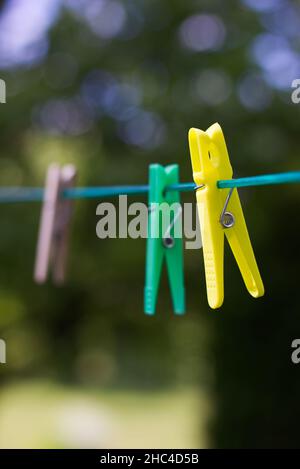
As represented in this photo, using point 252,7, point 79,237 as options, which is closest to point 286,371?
point 79,237

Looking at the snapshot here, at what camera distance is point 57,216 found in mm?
1787

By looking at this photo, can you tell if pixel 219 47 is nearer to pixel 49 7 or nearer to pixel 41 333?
pixel 49 7

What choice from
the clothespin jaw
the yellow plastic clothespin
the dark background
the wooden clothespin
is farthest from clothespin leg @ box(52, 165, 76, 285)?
the dark background

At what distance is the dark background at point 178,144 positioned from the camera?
3.62m

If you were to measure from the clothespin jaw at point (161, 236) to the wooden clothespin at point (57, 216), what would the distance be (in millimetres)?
424

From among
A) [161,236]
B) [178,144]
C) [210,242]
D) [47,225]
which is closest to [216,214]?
[210,242]

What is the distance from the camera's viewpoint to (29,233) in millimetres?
4531

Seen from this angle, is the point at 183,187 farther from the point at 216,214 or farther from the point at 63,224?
the point at 63,224

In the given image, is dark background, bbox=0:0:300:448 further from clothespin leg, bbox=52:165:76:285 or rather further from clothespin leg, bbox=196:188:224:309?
clothespin leg, bbox=196:188:224:309

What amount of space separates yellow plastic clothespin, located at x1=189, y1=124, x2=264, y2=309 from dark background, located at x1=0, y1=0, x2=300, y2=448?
7.80 ft

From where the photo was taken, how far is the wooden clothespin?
5.69 feet

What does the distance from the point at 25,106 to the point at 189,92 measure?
55.4 inches

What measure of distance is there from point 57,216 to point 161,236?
0.48 m
